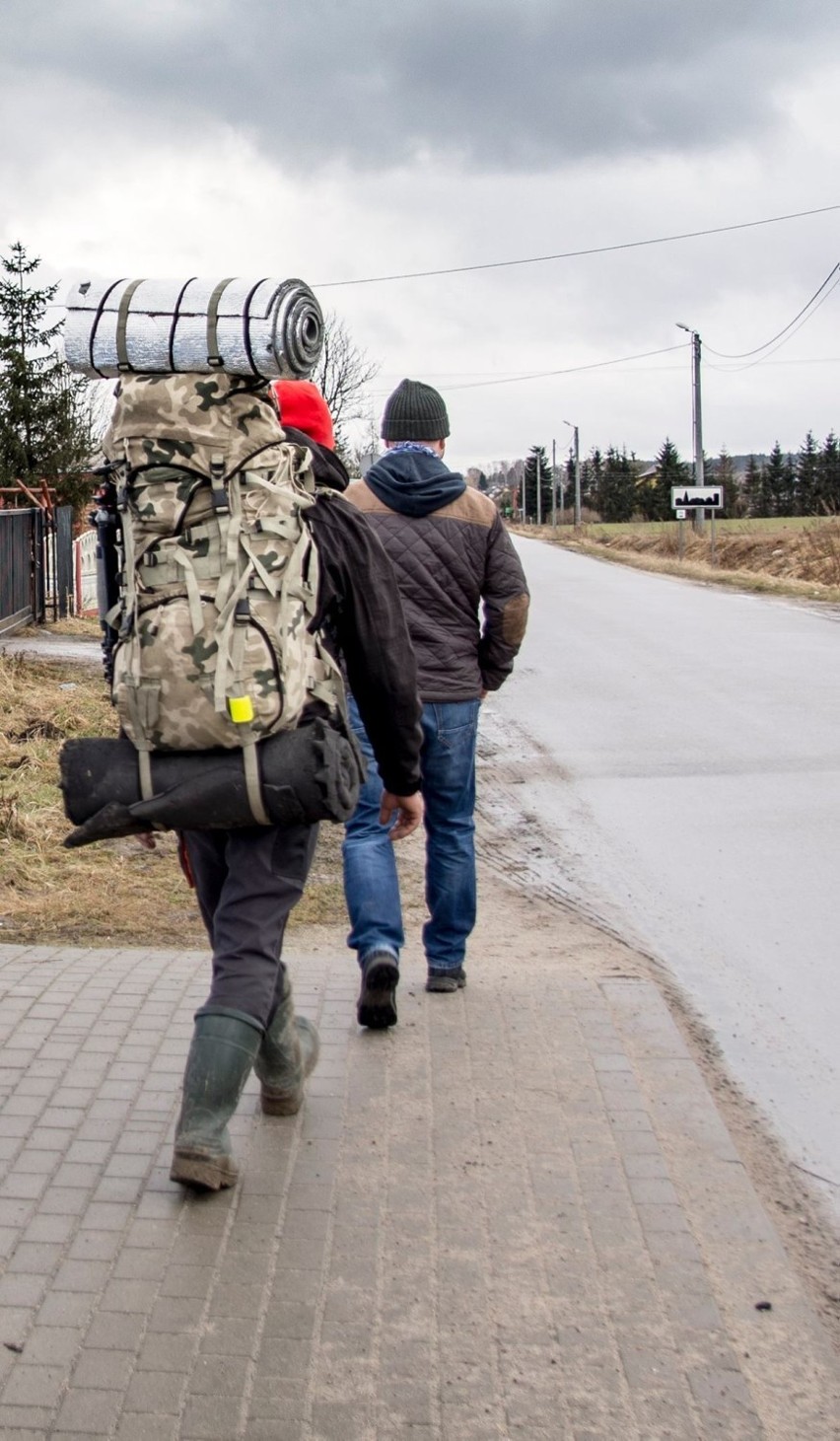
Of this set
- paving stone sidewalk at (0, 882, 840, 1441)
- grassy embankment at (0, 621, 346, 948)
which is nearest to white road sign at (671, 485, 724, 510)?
grassy embankment at (0, 621, 346, 948)

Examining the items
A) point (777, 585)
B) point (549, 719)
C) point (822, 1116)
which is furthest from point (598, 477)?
point (822, 1116)

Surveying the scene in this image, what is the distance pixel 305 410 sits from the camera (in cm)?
Answer: 381

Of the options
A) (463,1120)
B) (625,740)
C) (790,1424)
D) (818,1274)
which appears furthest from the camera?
(625,740)

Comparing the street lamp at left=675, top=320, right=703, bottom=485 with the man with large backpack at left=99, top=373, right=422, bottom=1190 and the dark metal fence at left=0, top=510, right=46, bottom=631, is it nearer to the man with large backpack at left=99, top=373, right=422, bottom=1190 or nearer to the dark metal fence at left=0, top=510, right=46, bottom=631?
the dark metal fence at left=0, top=510, right=46, bottom=631

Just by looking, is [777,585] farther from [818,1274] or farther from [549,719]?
[818,1274]

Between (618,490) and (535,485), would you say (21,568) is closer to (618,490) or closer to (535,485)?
(618,490)

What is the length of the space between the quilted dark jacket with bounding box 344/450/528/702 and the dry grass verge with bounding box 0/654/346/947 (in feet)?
4.63

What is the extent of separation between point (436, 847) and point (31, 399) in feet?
79.2

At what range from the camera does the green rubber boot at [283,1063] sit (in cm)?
380

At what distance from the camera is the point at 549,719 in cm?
1194

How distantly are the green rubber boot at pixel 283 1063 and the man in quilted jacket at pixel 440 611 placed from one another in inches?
39.3

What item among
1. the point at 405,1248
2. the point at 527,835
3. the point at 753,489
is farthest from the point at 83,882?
the point at 753,489

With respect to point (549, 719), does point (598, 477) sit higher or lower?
higher

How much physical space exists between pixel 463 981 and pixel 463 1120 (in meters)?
1.11
